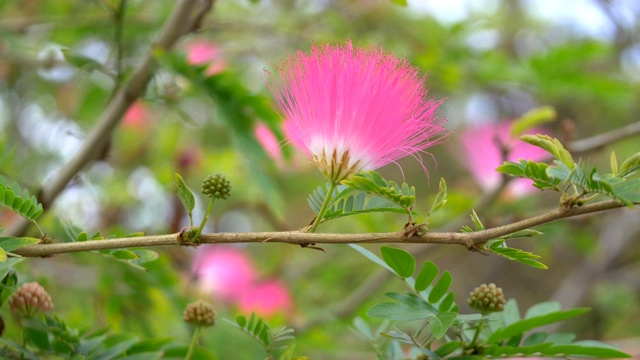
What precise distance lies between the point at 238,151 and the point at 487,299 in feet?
2.22

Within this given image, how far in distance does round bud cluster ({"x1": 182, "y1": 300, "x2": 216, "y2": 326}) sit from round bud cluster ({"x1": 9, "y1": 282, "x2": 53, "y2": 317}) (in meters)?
0.16

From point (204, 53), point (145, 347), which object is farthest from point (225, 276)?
point (145, 347)

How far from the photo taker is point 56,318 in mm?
801

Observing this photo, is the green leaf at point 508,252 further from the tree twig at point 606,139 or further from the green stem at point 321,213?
the tree twig at point 606,139

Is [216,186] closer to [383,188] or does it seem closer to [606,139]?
[383,188]

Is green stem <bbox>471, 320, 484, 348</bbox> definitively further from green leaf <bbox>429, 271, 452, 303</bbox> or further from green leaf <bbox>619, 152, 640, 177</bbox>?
green leaf <bbox>619, 152, 640, 177</bbox>

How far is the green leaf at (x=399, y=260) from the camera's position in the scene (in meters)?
0.77

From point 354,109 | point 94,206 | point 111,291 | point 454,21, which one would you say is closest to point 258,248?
point 94,206

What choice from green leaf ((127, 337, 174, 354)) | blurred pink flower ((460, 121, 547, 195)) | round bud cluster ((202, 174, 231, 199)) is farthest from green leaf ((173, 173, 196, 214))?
blurred pink flower ((460, 121, 547, 195))

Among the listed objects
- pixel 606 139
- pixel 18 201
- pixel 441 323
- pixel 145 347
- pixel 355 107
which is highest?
pixel 606 139

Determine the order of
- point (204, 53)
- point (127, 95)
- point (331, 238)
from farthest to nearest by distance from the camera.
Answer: point (204, 53)
point (127, 95)
point (331, 238)

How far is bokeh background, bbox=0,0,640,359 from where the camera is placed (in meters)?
1.42

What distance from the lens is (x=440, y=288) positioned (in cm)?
80

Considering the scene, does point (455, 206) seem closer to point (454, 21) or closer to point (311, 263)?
point (454, 21)
